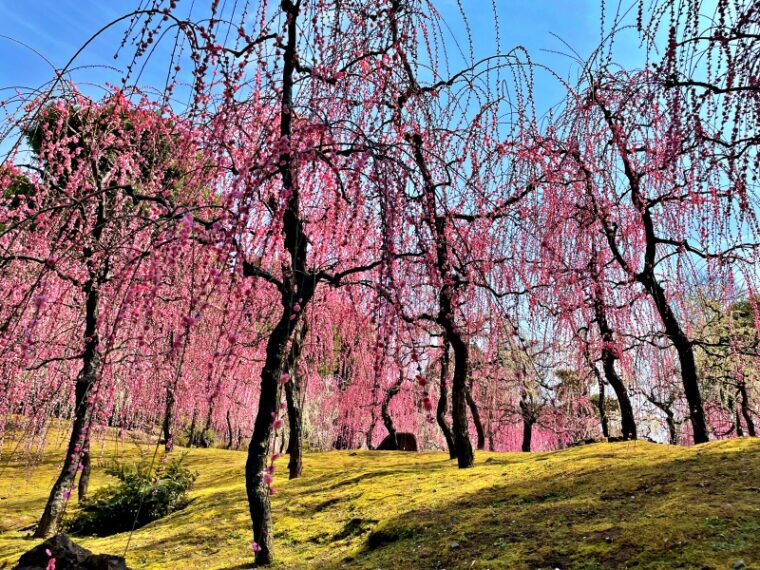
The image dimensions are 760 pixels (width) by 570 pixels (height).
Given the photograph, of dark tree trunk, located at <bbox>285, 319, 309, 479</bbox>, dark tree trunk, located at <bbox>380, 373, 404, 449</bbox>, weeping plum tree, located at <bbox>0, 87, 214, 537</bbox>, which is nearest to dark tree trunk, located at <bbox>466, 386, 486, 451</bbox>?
dark tree trunk, located at <bbox>380, 373, 404, 449</bbox>

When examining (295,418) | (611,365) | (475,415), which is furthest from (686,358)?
(475,415)

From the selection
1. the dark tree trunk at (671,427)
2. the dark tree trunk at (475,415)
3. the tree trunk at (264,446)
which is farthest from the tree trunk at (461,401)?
the dark tree trunk at (671,427)

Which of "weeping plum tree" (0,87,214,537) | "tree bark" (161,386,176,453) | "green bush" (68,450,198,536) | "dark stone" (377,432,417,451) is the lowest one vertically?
"green bush" (68,450,198,536)

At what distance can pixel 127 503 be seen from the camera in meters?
7.44

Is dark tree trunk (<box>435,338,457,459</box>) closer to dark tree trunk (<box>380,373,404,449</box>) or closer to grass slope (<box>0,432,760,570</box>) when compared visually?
dark tree trunk (<box>380,373,404,449</box>)

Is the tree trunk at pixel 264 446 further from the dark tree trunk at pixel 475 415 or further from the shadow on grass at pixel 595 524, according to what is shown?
the dark tree trunk at pixel 475 415

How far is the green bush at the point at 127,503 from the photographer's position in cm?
746

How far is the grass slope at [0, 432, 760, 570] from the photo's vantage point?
128 inches

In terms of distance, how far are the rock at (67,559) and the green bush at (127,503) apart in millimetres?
2867

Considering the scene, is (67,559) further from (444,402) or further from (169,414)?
(444,402)

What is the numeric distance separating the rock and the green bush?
287 cm

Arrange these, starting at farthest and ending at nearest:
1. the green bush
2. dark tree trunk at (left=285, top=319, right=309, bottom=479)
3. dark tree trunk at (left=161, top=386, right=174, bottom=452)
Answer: dark tree trunk at (left=285, top=319, right=309, bottom=479) → the green bush → dark tree trunk at (left=161, top=386, right=174, bottom=452)

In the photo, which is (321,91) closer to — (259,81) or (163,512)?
(259,81)

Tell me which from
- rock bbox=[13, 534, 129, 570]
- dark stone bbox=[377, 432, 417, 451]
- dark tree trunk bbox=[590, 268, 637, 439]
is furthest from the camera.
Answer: dark stone bbox=[377, 432, 417, 451]
